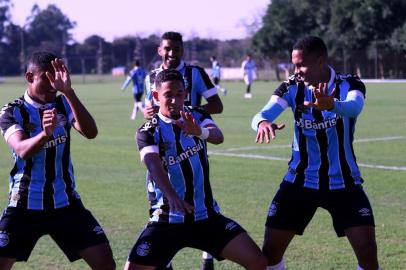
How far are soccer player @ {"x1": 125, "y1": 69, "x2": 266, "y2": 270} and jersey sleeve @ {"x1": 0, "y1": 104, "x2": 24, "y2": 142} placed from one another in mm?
928

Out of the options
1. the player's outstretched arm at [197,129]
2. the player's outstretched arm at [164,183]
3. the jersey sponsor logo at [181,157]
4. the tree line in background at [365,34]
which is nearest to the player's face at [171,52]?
the player's outstretched arm at [197,129]

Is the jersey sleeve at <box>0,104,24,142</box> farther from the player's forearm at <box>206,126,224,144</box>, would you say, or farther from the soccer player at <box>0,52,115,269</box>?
the player's forearm at <box>206,126,224,144</box>

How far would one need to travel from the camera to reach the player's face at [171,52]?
833cm

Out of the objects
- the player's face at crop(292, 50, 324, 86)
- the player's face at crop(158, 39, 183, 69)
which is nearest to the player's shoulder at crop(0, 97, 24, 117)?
the player's face at crop(292, 50, 324, 86)

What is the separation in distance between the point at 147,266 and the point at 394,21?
6261cm

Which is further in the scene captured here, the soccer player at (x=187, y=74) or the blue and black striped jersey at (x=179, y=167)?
the soccer player at (x=187, y=74)

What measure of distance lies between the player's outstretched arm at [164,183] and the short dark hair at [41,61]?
1014 mm

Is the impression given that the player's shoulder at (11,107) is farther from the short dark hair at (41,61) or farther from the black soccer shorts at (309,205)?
the black soccer shorts at (309,205)

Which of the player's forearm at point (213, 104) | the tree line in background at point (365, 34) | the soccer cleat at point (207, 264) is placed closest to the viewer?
the soccer cleat at point (207, 264)

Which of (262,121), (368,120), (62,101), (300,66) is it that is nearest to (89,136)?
(62,101)

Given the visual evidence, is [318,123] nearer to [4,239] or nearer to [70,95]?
[70,95]

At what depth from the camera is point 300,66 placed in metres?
6.67

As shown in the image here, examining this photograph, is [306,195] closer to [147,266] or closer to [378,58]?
[147,266]

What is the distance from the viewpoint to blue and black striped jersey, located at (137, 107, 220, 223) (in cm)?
609
